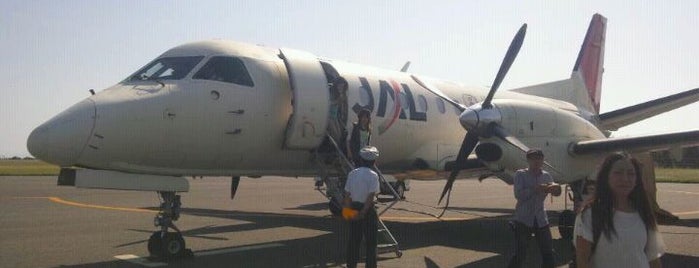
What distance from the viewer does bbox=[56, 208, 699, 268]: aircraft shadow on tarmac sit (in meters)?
8.60

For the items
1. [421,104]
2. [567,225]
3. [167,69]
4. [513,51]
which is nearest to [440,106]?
[421,104]

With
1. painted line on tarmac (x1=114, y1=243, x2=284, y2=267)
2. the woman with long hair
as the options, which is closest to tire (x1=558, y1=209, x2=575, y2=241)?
painted line on tarmac (x1=114, y1=243, x2=284, y2=267)

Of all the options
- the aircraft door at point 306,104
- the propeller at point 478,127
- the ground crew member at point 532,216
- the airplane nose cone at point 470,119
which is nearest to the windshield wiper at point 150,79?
the aircraft door at point 306,104

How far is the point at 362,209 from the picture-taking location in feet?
23.4

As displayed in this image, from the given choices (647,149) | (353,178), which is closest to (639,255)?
(353,178)

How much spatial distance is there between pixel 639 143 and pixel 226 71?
7.14 meters

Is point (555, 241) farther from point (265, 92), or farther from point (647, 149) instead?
point (265, 92)

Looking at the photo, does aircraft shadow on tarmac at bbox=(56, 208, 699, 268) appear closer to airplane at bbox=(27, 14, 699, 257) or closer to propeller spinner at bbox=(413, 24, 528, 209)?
airplane at bbox=(27, 14, 699, 257)

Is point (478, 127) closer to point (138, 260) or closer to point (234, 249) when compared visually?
point (234, 249)

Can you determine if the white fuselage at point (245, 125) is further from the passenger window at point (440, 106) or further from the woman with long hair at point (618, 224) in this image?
the woman with long hair at point (618, 224)

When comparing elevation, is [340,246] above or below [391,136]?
below

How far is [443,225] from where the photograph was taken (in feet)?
45.4

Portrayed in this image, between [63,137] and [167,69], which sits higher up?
[167,69]

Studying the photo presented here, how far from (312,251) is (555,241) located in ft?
15.9
